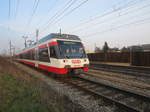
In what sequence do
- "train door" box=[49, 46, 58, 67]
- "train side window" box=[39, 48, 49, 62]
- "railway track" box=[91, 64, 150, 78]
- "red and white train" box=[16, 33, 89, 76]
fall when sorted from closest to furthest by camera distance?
"red and white train" box=[16, 33, 89, 76]
"train door" box=[49, 46, 58, 67]
"train side window" box=[39, 48, 49, 62]
"railway track" box=[91, 64, 150, 78]

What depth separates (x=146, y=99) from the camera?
4.32m

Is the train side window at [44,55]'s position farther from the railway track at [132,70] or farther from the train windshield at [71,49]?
the railway track at [132,70]

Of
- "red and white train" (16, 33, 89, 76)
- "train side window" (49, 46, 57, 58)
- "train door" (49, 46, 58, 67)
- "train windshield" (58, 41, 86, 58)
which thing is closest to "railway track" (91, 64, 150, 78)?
"red and white train" (16, 33, 89, 76)

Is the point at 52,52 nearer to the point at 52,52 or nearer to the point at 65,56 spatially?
the point at 52,52

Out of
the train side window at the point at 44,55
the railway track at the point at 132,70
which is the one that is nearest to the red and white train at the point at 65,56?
the train side window at the point at 44,55

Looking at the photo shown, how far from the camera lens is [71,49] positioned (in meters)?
8.04

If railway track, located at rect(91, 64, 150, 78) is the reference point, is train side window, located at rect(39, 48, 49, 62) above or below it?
above

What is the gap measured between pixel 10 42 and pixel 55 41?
57638 millimetres

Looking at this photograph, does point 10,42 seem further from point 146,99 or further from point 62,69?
point 146,99

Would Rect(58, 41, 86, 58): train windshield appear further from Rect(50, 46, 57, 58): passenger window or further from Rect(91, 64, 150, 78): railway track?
Rect(91, 64, 150, 78): railway track

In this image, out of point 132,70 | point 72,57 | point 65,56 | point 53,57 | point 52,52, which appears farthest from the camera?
point 132,70

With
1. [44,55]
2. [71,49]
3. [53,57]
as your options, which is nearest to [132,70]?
[71,49]

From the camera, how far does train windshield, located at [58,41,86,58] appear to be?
7.62 m

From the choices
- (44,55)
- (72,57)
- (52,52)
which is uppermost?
(52,52)
